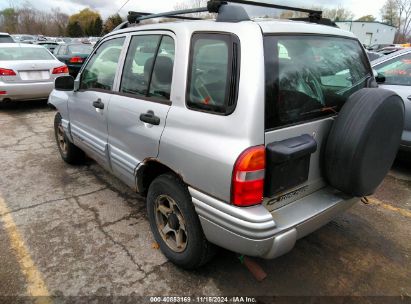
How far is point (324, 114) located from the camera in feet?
7.82

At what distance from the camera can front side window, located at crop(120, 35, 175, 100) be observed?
Answer: 8.30ft

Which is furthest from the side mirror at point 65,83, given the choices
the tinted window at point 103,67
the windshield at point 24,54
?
the windshield at point 24,54

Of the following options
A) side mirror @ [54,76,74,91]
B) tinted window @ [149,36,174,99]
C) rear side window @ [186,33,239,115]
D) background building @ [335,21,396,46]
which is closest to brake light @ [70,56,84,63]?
side mirror @ [54,76,74,91]

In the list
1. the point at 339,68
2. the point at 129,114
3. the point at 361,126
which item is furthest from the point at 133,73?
the point at 361,126

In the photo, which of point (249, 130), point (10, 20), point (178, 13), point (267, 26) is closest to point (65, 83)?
point (178, 13)

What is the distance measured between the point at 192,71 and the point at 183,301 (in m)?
1.61

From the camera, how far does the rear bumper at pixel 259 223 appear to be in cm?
199

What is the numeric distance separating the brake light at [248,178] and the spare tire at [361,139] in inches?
22.8

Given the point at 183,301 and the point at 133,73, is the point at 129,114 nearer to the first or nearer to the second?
the point at 133,73

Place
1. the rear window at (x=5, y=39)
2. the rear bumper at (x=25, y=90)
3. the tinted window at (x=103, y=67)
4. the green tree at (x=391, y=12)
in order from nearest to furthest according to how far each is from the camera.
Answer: the tinted window at (x=103, y=67) < the rear bumper at (x=25, y=90) < the rear window at (x=5, y=39) < the green tree at (x=391, y=12)

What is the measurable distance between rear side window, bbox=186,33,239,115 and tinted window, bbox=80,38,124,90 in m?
1.19

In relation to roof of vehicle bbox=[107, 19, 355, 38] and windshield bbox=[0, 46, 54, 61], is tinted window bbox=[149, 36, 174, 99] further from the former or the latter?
windshield bbox=[0, 46, 54, 61]

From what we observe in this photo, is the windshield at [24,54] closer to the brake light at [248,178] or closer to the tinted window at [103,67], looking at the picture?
the tinted window at [103,67]

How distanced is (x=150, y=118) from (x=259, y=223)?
44.9 inches
